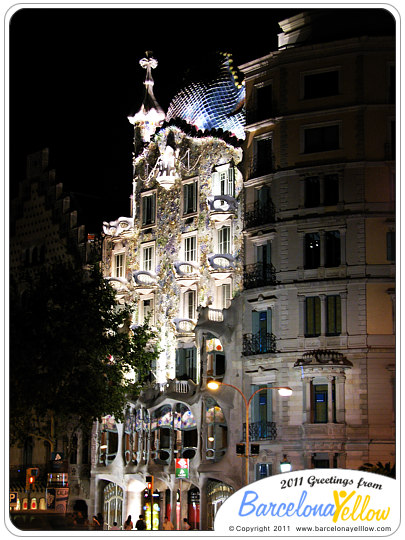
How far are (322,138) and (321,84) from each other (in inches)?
111

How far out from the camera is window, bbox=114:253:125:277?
7409 centimetres

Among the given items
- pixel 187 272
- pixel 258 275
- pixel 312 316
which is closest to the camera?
pixel 312 316

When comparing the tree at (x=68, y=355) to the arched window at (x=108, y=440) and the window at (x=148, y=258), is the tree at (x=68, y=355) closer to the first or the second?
the arched window at (x=108, y=440)

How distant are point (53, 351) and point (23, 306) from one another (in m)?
3.47

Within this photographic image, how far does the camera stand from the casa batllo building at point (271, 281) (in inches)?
2250

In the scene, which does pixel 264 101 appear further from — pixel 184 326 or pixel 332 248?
pixel 184 326

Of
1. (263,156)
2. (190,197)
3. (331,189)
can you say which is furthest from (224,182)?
(331,189)

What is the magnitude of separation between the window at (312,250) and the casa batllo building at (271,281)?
0.07 m

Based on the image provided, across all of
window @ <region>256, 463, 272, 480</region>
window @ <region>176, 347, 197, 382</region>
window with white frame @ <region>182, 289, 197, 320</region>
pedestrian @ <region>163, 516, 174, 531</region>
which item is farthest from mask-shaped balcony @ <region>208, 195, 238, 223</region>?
pedestrian @ <region>163, 516, 174, 531</region>

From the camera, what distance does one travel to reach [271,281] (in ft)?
198

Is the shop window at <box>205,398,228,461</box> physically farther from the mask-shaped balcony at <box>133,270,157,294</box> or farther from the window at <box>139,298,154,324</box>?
the mask-shaped balcony at <box>133,270,157,294</box>

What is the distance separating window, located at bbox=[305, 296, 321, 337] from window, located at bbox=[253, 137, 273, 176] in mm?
7463
